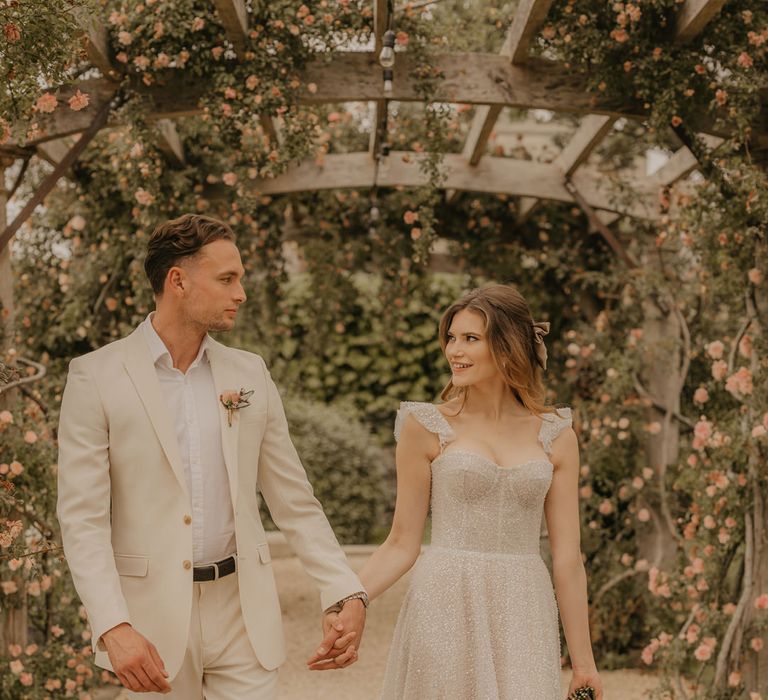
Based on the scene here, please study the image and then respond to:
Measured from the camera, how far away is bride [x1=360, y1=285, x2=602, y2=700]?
277 cm

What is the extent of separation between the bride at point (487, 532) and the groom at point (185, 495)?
303mm

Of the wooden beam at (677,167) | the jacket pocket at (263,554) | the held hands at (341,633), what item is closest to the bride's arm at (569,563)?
the held hands at (341,633)

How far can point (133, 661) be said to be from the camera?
215 cm

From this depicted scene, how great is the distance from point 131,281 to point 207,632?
4274 millimetres

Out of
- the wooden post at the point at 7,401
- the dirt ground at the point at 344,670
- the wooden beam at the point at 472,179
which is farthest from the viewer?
the wooden beam at the point at 472,179

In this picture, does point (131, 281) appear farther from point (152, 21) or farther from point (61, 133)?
point (152, 21)

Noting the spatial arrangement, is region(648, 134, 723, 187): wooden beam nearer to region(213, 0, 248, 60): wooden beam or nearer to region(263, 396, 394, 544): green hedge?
region(213, 0, 248, 60): wooden beam

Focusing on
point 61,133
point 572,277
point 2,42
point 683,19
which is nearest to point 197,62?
point 61,133

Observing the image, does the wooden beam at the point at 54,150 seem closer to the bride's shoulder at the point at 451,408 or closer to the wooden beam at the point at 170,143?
the wooden beam at the point at 170,143

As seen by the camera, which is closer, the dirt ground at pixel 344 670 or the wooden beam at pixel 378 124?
the wooden beam at pixel 378 124

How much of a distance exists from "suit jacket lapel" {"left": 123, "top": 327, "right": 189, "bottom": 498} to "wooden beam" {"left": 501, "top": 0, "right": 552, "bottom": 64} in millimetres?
2441

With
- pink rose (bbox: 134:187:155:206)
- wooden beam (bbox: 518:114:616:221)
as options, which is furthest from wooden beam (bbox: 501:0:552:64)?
pink rose (bbox: 134:187:155:206)

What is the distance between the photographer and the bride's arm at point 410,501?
2.89 metres

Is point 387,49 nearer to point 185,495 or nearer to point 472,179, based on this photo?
point 185,495
